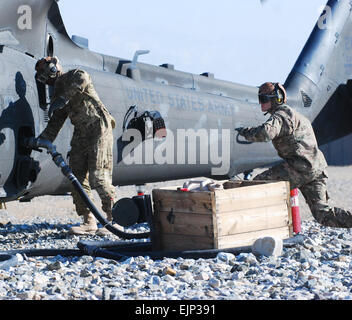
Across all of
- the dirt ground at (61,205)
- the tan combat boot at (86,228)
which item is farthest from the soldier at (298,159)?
the dirt ground at (61,205)

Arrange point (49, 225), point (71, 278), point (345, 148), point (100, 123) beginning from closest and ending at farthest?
1. point (71, 278)
2. point (100, 123)
3. point (49, 225)
4. point (345, 148)

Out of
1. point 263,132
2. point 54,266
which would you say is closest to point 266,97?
point 263,132

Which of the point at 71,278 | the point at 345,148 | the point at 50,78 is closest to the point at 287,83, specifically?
the point at 50,78

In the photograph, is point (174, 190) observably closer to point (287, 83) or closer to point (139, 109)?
point (139, 109)

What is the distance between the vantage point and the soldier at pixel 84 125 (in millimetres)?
5461

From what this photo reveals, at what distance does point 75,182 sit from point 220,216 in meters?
→ 1.34

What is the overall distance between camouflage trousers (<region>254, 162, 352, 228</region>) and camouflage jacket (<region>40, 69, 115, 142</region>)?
5.30 feet

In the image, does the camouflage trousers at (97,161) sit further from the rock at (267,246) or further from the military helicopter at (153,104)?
the rock at (267,246)

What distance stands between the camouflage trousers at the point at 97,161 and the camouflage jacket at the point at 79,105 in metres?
0.07

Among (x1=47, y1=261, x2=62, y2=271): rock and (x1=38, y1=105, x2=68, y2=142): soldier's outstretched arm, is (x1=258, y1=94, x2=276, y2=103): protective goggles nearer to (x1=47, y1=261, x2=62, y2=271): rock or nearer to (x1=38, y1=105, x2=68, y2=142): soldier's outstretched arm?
(x1=38, y1=105, x2=68, y2=142): soldier's outstretched arm

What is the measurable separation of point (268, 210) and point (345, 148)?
21586 mm

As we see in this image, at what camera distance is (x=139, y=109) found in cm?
661

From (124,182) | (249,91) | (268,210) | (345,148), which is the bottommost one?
(268,210)

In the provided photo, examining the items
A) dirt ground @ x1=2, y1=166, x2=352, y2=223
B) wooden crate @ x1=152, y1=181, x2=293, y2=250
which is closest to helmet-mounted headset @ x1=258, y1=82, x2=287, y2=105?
wooden crate @ x1=152, y1=181, x2=293, y2=250
